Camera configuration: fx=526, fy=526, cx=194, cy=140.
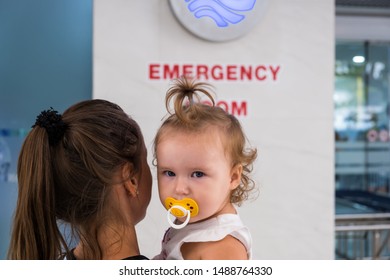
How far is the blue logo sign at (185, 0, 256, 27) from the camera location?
5.09 feet

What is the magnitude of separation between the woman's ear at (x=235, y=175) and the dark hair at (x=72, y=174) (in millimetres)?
190

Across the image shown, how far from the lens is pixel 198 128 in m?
0.95

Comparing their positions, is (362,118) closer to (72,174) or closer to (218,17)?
(218,17)

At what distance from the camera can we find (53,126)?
82 cm

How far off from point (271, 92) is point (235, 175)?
76 cm

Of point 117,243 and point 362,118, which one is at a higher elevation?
point 362,118

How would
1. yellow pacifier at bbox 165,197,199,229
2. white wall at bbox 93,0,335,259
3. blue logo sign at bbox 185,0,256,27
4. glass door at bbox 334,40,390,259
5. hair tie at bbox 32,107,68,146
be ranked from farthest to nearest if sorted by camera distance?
glass door at bbox 334,40,390,259
white wall at bbox 93,0,335,259
blue logo sign at bbox 185,0,256,27
yellow pacifier at bbox 165,197,199,229
hair tie at bbox 32,107,68,146

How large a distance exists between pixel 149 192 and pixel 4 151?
118 cm

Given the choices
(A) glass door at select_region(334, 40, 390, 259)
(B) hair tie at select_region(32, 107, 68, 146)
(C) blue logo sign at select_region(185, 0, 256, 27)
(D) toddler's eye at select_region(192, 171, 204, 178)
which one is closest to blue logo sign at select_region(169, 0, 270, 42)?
(C) blue logo sign at select_region(185, 0, 256, 27)

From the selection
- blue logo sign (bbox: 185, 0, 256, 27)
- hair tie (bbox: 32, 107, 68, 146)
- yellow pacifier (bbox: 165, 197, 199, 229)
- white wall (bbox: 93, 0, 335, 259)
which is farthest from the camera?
white wall (bbox: 93, 0, 335, 259)

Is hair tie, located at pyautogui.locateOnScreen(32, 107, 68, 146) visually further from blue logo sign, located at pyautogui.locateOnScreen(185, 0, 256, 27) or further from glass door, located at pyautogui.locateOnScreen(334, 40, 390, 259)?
glass door, located at pyautogui.locateOnScreen(334, 40, 390, 259)

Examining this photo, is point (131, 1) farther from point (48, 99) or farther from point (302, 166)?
point (302, 166)

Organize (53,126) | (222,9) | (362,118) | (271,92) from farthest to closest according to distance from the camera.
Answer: (362,118) < (271,92) < (222,9) < (53,126)

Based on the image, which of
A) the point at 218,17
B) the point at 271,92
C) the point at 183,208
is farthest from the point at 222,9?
the point at 183,208
